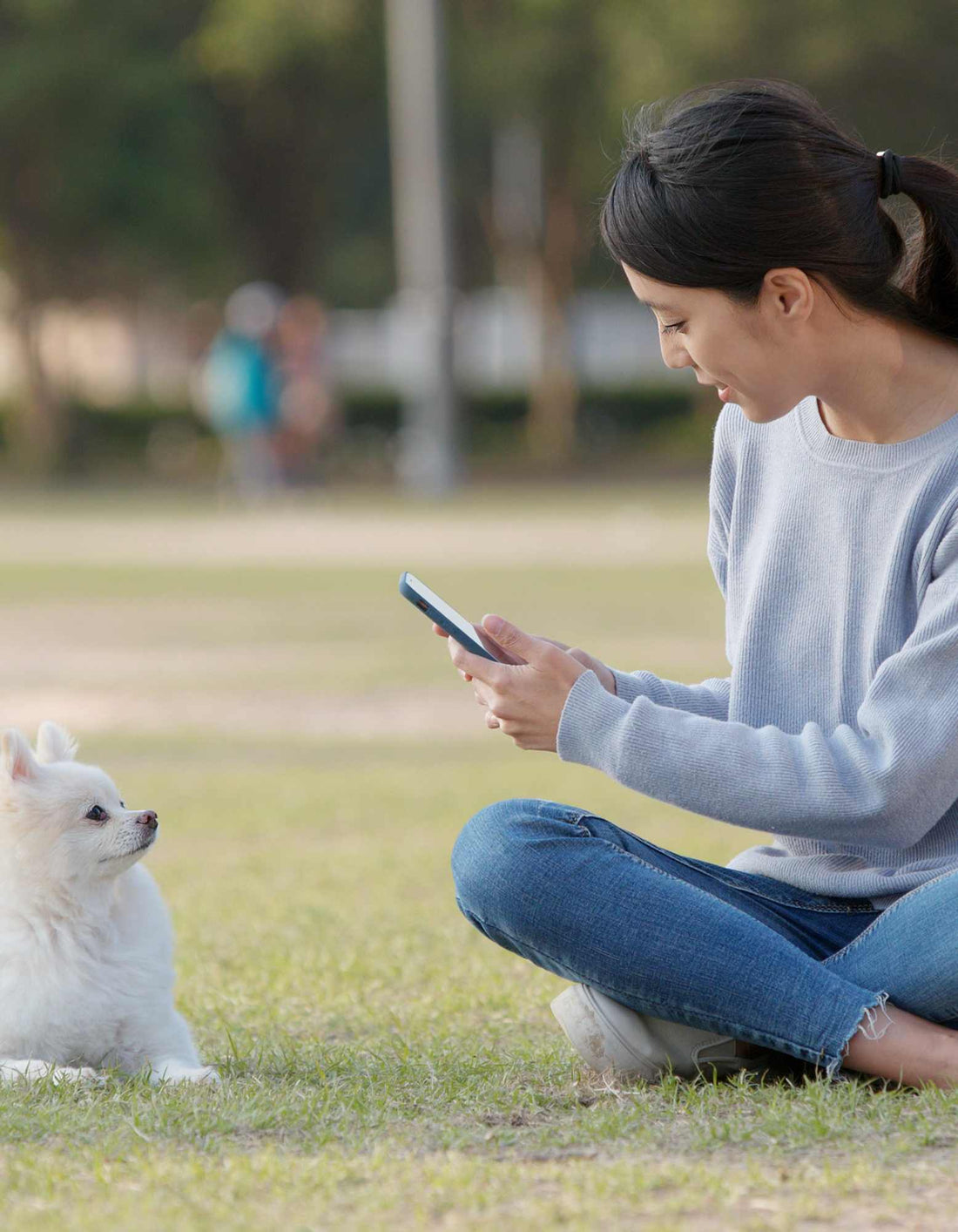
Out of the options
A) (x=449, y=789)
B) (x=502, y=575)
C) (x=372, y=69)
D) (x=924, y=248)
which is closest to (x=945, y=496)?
(x=924, y=248)

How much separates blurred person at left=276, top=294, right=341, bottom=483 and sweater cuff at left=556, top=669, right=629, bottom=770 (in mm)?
21047

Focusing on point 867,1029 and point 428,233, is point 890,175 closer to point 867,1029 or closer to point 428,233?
point 867,1029

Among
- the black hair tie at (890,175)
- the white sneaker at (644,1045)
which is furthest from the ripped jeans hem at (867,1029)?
the black hair tie at (890,175)

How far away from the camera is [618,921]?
3.24 meters

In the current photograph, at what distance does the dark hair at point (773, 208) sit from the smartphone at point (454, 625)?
0.67 metres

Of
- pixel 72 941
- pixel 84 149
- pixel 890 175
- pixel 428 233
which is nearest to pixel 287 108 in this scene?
pixel 84 149

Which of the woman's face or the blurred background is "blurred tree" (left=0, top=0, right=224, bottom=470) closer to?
the blurred background

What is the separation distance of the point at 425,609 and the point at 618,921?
63 cm

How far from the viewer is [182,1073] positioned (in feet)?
11.3

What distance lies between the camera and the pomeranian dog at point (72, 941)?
351 centimetres

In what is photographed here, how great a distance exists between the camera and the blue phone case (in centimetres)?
328

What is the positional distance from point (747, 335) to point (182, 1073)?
64.5 inches

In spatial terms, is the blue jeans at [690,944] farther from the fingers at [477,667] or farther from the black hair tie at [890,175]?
the black hair tie at [890,175]

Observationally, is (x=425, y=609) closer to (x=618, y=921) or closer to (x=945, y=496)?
(x=618, y=921)
